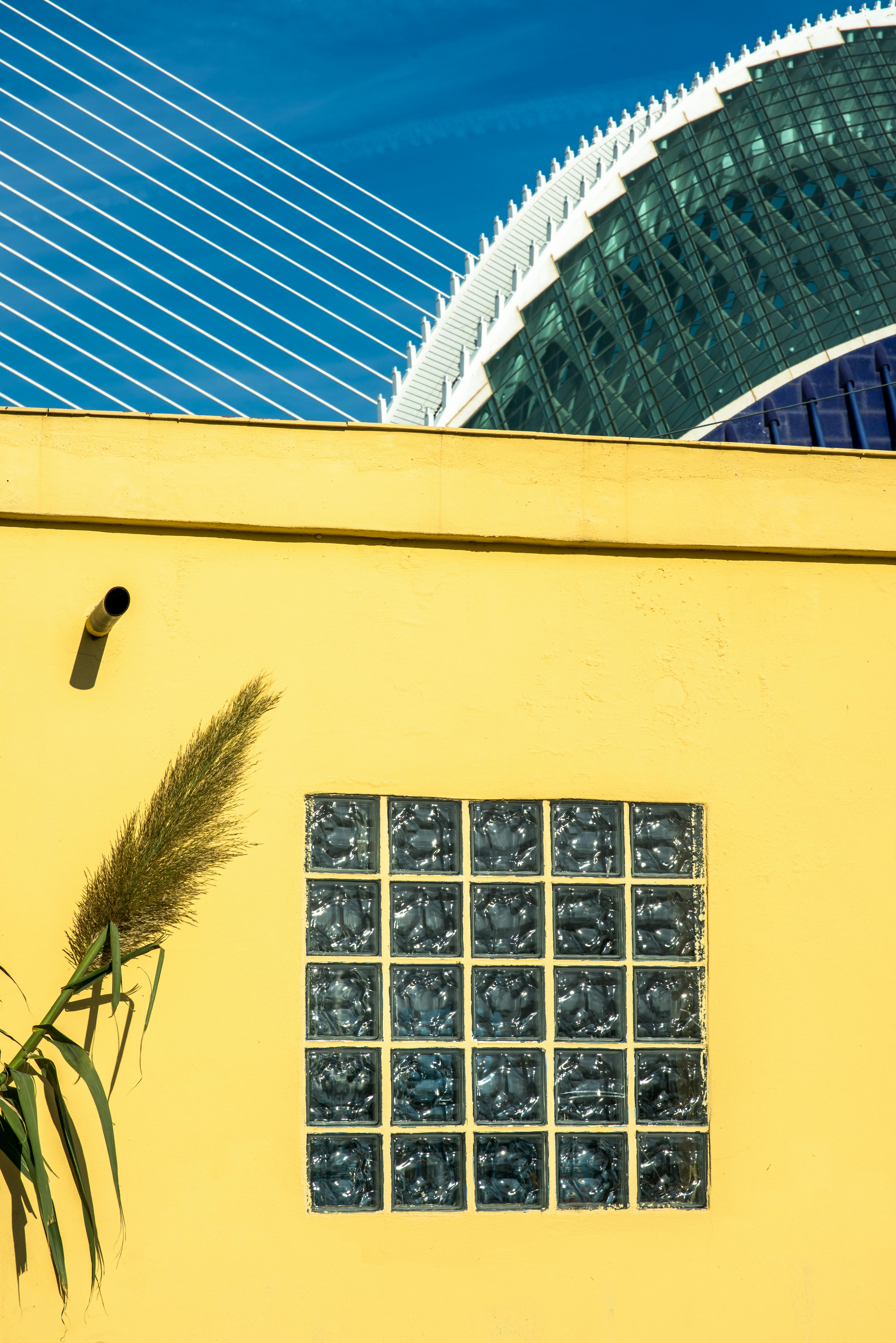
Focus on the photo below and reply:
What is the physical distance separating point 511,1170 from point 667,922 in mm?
981

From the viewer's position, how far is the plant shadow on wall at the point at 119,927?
374 cm

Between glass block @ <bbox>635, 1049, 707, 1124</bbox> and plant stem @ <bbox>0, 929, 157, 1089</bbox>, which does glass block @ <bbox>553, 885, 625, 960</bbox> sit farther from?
plant stem @ <bbox>0, 929, 157, 1089</bbox>

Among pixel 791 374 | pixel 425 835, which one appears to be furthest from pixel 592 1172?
pixel 791 374

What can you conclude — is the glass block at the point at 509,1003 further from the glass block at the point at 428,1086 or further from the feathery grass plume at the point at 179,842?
the feathery grass plume at the point at 179,842

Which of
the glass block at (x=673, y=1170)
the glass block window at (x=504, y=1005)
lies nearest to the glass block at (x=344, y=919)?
the glass block window at (x=504, y=1005)

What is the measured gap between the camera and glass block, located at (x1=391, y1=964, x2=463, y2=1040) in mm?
4332

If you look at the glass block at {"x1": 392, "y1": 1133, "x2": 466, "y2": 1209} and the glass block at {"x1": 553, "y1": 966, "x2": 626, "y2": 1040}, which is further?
the glass block at {"x1": 553, "y1": 966, "x2": 626, "y2": 1040}

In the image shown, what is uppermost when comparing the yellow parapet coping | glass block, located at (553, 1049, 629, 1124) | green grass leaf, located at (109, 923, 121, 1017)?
the yellow parapet coping

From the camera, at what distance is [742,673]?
4.61m

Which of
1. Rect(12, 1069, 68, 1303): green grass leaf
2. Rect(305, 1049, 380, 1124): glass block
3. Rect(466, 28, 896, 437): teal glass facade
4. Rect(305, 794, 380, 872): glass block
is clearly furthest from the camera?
Rect(466, 28, 896, 437): teal glass facade

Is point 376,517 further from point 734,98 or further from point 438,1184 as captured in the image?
point 734,98

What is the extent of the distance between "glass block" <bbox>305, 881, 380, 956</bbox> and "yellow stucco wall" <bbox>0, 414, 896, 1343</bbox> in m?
0.09

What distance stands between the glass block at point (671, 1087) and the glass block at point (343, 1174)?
91 cm

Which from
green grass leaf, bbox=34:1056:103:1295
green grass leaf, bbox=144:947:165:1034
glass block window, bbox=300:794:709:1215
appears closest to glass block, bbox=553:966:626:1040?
glass block window, bbox=300:794:709:1215
